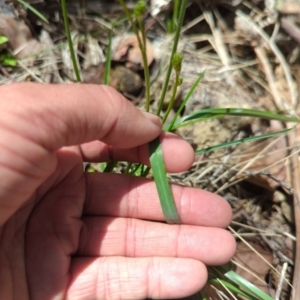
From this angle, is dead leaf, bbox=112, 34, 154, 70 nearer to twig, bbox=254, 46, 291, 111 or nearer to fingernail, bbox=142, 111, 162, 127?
twig, bbox=254, 46, 291, 111

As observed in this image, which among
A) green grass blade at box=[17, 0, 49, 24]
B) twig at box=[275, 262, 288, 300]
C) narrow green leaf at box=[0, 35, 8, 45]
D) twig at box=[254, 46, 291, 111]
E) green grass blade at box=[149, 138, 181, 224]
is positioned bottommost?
twig at box=[275, 262, 288, 300]

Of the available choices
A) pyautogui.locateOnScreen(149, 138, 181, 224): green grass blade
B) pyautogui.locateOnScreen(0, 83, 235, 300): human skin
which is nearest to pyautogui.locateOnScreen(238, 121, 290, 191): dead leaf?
pyautogui.locateOnScreen(0, 83, 235, 300): human skin

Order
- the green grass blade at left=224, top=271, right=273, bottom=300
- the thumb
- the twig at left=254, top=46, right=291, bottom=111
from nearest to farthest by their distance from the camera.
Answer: the thumb
the green grass blade at left=224, top=271, right=273, bottom=300
the twig at left=254, top=46, right=291, bottom=111

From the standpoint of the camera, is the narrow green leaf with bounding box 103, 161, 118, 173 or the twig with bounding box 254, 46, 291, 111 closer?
the narrow green leaf with bounding box 103, 161, 118, 173

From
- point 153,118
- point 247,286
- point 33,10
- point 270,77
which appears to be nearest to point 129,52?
point 33,10

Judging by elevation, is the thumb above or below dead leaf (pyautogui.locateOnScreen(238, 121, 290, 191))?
above

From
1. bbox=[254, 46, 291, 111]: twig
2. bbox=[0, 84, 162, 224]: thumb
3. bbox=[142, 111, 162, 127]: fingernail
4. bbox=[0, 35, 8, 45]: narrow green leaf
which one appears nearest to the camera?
bbox=[0, 84, 162, 224]: thumb

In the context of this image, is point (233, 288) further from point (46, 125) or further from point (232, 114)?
point (46, 125)

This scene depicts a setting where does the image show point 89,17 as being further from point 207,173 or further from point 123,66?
point 207,173
